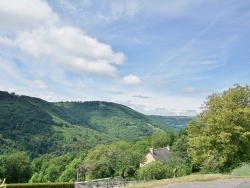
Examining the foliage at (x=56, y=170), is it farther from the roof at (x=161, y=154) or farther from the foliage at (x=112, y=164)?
the foliage at (x=112, y=164)

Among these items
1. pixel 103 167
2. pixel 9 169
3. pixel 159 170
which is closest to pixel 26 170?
pixel 9 169

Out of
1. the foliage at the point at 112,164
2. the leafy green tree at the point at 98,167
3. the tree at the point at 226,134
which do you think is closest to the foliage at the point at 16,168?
the leafy green tree at the point at 98,167

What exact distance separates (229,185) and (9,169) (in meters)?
88.0

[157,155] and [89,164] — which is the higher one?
[157,155]

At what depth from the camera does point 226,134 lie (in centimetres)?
3078

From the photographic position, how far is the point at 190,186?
54.8 ft

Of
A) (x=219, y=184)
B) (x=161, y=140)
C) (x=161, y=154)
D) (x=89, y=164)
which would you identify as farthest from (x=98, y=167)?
(x=219, y=184)

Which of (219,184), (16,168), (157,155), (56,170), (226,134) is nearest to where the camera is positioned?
(219,184)

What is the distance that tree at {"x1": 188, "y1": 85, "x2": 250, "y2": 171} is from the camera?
31609 millimetres

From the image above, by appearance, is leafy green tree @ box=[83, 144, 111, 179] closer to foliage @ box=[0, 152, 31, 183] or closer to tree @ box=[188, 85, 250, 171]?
tree @ box=[188, 85, 250, 171]

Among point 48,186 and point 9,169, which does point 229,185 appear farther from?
point 9,169

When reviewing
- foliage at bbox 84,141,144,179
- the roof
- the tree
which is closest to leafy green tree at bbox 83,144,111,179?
foliage at bbox 84,141,144,179

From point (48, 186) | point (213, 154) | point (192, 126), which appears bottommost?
point (48, 186)

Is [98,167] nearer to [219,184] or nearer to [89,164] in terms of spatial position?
[89,164]
